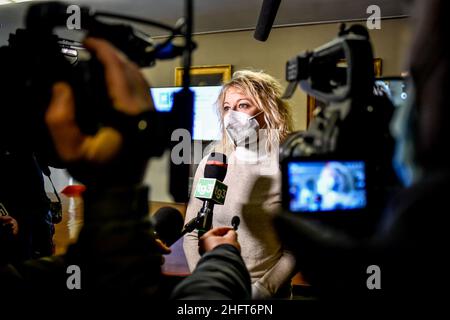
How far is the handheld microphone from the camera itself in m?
0.99

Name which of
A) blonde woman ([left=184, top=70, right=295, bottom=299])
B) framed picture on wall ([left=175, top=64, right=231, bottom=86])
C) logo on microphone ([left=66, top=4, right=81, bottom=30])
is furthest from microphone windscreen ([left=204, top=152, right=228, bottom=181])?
framed picture on wall ([left=175, top=64, right=231, bottom=86])

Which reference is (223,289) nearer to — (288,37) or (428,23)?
(428,23)

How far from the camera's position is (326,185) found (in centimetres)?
64

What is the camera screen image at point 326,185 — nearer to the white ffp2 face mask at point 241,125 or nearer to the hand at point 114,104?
the hand at point 114,104

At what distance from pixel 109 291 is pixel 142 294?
0.04m

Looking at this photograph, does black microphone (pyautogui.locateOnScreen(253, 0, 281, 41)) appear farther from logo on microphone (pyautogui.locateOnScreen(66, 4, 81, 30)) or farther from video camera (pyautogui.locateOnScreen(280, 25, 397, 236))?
logo on microphone (pyautogui.locateOnScreen(66, 4, 81, 30))

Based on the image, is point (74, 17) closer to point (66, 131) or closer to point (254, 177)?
point (66, 131)

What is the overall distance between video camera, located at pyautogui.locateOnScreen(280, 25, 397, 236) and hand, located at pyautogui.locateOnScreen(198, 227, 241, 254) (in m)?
0.17

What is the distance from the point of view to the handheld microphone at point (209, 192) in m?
0.99

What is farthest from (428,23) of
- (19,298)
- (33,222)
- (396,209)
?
(33,222)

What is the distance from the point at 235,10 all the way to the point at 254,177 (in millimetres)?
2343

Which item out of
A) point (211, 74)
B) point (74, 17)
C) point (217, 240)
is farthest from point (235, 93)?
point (211, 74)

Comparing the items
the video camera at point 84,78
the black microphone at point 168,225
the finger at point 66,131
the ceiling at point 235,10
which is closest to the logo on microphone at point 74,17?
the video camera at point 84,78

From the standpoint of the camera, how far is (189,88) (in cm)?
53
